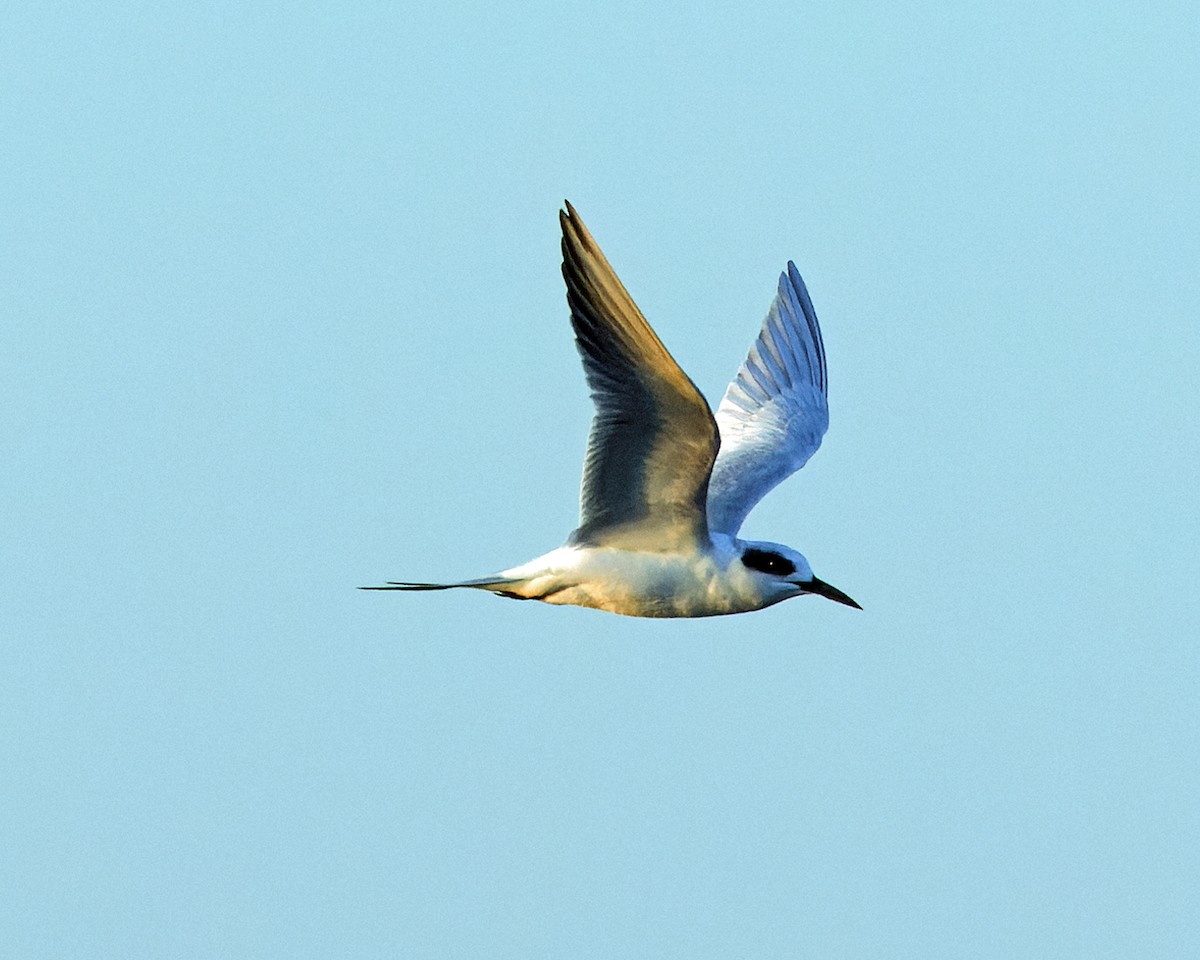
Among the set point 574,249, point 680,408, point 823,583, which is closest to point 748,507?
point 823,583

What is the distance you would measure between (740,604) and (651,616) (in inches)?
21.0

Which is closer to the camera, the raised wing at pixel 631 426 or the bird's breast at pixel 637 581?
the raised wing at pixel 631 426

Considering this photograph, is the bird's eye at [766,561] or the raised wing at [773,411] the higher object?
Result: the raised wing at [773,411]

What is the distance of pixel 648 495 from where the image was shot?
1052 centimetres

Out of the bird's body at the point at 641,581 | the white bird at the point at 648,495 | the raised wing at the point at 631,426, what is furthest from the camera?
the bird's body at the point at 641,581

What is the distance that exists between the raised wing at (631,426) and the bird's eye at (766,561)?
33 cm

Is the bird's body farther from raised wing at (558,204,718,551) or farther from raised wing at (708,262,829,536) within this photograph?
raised wing at (708,262,829,536)

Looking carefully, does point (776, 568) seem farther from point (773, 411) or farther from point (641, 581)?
point (773, 411)

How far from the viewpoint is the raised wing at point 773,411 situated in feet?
41.4

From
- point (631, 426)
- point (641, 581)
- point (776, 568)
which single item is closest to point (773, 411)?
point (776, 568)

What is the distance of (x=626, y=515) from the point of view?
1066cm

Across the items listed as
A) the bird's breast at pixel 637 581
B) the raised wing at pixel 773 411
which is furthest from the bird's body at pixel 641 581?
the raised wing at pixel 773 411

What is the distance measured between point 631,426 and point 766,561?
154 cm

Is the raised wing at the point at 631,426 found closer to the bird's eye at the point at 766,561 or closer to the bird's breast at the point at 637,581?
the bird's breast at the point at 637,581
